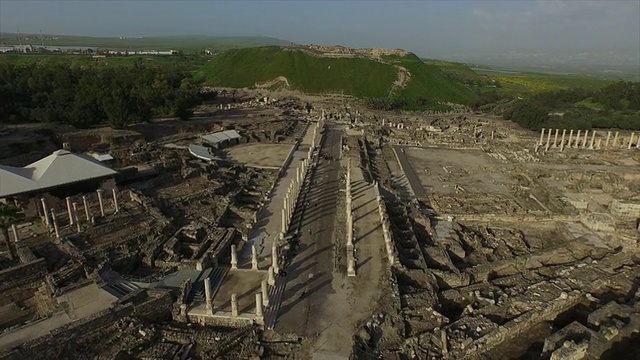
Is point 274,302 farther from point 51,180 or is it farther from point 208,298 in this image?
point 51,180

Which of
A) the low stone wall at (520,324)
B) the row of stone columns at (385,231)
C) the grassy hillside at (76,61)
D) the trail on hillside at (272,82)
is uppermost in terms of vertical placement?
the grassy hillside at (76,61)

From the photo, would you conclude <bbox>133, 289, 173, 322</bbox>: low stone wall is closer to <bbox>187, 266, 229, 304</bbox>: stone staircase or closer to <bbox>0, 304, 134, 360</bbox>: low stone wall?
<bbox>0, 304, 134, 360</bbox>: low stone wall

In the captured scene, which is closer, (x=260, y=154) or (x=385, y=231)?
(x=385, y=231)

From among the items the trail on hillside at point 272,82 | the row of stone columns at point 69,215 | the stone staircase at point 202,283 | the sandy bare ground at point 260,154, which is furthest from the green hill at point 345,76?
the stone staircase at point 202,283

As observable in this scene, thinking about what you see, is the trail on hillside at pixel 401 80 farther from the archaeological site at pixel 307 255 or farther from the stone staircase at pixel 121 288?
the stone staircase at pixel 121 288

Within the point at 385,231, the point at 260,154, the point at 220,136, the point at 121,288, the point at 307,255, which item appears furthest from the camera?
→ the point at 220,136

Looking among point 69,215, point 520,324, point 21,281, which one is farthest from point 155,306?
point 520,324
